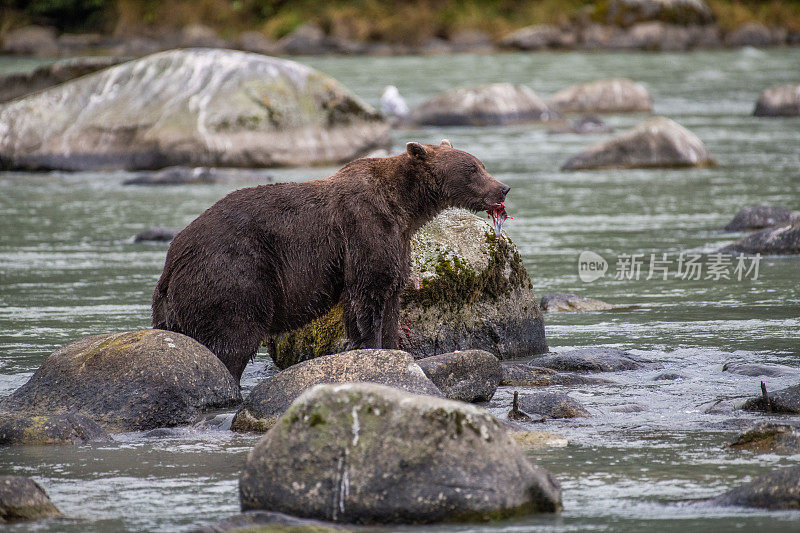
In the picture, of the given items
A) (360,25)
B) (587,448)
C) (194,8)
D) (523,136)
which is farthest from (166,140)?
(194,8)

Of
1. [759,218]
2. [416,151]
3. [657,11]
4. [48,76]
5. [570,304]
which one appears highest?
[657,11]

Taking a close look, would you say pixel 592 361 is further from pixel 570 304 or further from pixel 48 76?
pixel 48 76

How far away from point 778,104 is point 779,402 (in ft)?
73.1

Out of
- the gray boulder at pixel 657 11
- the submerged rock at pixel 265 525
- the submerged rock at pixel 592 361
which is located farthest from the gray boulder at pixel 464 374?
the gray boulder at pixel 657 11

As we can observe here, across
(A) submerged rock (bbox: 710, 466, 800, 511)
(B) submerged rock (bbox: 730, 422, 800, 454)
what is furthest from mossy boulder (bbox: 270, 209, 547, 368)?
(A) submerged rock (bbox: 710, 466, 800, 511)

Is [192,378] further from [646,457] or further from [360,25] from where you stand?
[360,25]

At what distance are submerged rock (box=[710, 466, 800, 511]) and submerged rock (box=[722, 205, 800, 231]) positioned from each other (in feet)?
30.1

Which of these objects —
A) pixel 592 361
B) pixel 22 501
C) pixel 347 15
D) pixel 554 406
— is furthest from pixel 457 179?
pixel 347 15

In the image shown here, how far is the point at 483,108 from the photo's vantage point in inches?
1081

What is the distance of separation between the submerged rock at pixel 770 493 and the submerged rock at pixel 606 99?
25.4 metres

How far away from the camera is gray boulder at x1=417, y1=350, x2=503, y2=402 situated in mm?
7262

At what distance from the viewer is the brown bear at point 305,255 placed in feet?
24.4

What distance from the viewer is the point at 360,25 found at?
216 feet

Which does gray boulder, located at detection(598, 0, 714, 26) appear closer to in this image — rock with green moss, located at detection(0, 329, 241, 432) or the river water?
the river water
